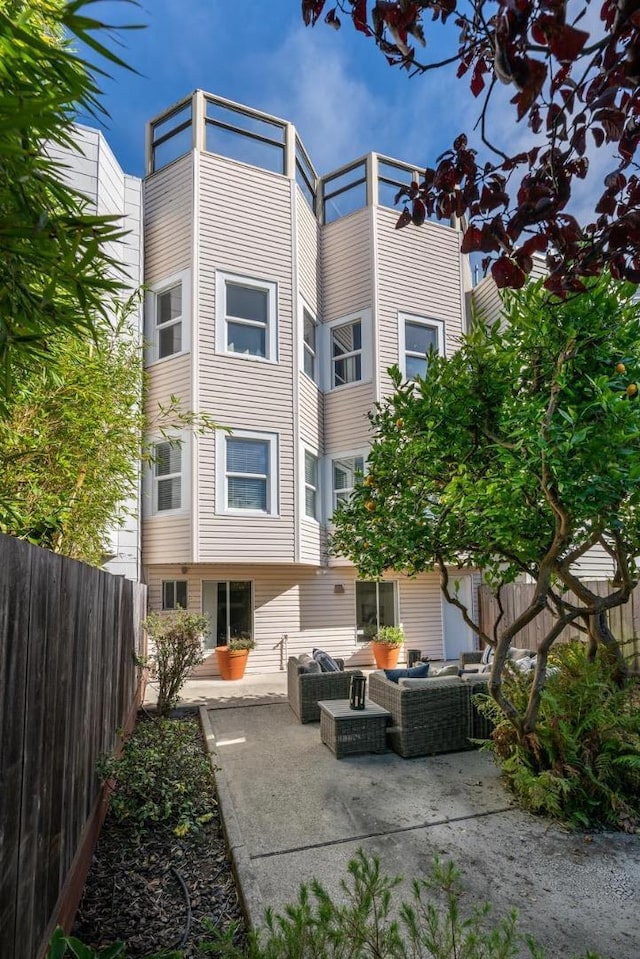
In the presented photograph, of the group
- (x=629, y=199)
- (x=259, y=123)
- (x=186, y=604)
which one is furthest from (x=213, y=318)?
(x=629, y=199)

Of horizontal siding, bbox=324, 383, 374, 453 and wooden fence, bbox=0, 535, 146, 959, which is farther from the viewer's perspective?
horizontal siding, bbox=324, 383, 374, 453

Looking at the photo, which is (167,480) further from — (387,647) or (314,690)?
(387,647)

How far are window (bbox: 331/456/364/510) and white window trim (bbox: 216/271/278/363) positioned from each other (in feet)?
8.88

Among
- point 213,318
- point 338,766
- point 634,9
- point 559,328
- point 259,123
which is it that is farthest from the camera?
point 259,123

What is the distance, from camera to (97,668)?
145 inches

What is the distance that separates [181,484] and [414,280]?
7.01m

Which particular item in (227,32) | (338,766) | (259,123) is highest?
(259,123)

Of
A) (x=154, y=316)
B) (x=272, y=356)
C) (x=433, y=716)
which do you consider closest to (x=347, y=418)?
(x=272, y=356)

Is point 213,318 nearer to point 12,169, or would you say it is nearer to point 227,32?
point 227,32

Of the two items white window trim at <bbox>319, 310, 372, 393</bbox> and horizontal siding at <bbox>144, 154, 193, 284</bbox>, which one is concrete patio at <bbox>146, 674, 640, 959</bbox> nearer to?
white window trim at <bbox>319, 310, 372, 393</bbox>

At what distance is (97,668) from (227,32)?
399 cm

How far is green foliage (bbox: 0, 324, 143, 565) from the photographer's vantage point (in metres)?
A: 3.10

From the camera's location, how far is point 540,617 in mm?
9625

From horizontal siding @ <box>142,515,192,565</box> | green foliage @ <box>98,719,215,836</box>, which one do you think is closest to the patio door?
horizontal siding @ <box>142,515,192,565</box>
